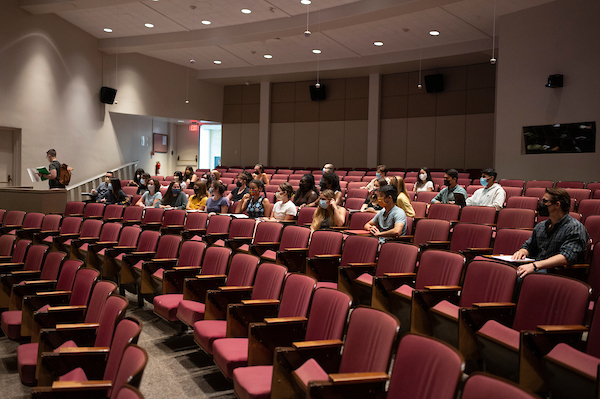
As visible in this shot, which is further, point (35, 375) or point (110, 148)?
point (110, 148)

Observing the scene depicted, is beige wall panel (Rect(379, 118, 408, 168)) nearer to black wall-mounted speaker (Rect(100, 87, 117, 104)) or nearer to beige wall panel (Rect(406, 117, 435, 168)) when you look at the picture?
beige wall panel (Rect(406, 117, 435, 168))

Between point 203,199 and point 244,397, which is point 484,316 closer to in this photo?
point 244,397

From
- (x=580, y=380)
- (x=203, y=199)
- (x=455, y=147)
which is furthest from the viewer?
(x=455, y=147)

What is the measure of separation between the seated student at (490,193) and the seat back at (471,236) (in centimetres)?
180

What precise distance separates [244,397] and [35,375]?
47.6 inches

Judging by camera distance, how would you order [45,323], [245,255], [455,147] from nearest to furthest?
[45,323], [245,255], [455,147]

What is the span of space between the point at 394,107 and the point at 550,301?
10861 millimetres

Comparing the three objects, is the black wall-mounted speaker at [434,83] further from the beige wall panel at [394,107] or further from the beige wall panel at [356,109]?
the beige wall panel at [356,109]

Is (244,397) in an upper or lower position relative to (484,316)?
lower

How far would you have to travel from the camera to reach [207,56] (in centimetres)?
1258

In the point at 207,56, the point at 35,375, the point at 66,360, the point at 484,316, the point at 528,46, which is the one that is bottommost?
the point at 35,375

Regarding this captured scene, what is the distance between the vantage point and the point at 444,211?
17.8 ft

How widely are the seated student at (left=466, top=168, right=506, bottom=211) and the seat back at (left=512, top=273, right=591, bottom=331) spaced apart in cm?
350

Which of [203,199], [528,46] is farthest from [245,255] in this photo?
[528,46]
